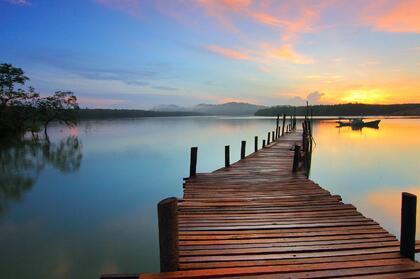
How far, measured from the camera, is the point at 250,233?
17.6 feet

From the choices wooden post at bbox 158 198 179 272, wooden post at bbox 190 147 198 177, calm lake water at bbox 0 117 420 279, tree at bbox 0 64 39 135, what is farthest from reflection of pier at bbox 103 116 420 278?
tree at bbox 0 64 39 135

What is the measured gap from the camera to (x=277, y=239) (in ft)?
16.8

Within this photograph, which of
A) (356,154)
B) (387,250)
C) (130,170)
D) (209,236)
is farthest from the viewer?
(356,154)

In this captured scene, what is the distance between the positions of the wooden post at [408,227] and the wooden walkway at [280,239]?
0.16 meters

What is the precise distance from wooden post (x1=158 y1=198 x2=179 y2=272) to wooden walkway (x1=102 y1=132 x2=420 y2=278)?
6.2 inches

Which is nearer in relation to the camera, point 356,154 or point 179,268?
point 179,268

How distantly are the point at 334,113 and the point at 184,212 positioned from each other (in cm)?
17650

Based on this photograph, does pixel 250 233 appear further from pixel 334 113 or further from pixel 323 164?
pixel 334 113

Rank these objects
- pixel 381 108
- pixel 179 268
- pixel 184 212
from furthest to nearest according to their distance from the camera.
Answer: pixel 381 108
pixel 184 212
pixel 179 268

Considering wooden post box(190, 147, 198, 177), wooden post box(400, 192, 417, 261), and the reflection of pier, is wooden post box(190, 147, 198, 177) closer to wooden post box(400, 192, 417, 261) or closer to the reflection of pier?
the reflection of pier

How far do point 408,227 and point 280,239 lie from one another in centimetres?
199

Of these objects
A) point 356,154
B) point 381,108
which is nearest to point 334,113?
point 381,108

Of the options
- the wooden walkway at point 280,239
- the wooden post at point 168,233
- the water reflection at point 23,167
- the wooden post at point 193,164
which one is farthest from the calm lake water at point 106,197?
the wooden post at point 168,233

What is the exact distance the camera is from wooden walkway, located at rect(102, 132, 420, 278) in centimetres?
405
